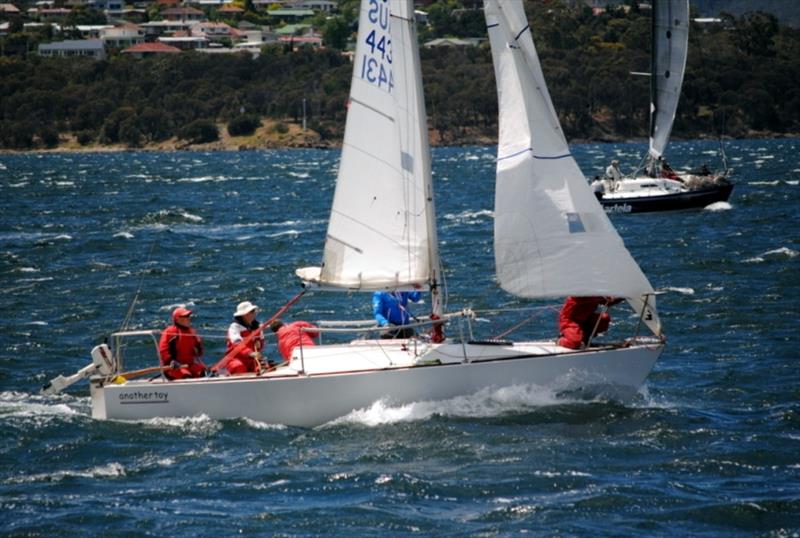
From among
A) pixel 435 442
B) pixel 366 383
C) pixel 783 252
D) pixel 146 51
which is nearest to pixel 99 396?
pixel 366 383

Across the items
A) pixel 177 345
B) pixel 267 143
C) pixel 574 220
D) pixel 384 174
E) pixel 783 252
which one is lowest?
pixel 267 143

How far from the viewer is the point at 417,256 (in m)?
18.0

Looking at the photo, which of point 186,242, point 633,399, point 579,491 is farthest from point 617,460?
point 186,242

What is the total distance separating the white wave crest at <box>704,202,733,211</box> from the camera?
49.7m

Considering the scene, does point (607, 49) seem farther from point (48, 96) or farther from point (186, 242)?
point (186, 242)

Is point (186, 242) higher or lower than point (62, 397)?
lower

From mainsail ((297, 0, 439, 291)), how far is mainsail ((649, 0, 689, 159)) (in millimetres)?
34831

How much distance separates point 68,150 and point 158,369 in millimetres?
125041

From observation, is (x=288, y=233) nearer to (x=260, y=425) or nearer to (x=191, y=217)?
(x=191, y=217)

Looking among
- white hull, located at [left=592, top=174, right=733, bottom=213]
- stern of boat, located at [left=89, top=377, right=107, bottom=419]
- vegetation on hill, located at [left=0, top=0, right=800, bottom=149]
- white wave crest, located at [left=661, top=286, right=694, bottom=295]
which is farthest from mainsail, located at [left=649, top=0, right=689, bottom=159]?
vegetation on hill, located at [left=0, top=0, right=800, bottom=149]

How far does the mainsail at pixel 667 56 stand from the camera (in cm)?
5172

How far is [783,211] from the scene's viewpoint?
4834cm

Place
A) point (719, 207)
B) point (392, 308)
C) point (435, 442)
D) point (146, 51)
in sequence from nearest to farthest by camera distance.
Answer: point (435, 442) < point (392, 308) < point (719, 207) < point (146, 51)

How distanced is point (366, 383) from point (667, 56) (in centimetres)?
3743
